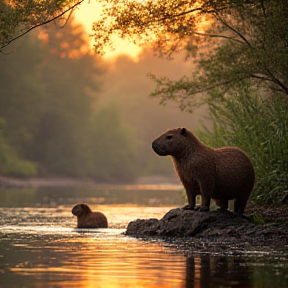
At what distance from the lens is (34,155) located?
69.8m

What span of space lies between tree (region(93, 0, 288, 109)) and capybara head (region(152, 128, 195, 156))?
3.14m

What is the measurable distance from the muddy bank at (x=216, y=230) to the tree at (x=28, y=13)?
3977 millimetres

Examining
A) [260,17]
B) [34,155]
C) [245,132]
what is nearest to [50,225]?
[245,132]

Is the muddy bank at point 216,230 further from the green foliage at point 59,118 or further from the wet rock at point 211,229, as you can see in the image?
the green foliage at point 59,118

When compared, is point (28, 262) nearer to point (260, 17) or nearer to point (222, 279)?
point (222, 279)

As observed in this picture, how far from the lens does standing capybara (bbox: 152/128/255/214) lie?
13859 mm

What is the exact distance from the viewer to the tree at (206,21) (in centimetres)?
1633

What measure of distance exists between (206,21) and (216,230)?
763cm

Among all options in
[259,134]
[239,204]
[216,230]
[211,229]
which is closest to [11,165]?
[259,134]

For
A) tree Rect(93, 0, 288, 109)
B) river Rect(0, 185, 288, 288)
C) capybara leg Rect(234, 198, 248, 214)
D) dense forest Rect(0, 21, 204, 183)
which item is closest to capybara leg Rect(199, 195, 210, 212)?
capybara leg Rect(234, 198, 248, 214)

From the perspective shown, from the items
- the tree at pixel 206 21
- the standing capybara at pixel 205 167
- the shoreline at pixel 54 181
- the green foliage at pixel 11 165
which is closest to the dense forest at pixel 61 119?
the green foliage at pixel 11 165

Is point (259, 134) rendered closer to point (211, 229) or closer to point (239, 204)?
point (239, 204)

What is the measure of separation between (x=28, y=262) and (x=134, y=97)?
317 feet

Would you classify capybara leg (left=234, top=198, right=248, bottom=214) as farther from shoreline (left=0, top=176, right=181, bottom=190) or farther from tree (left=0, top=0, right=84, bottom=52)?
shoreline (left=0, top=176, right=181, bottom=190)
